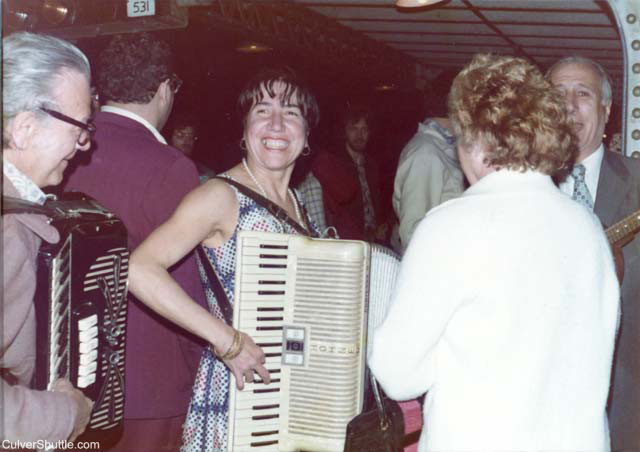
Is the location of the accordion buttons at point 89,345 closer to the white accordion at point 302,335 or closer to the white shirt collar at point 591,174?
the white accordion at point 302,335

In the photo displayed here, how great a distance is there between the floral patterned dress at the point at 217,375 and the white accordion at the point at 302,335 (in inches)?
6.7

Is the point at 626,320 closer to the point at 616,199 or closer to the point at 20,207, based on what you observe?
the point at 616,199

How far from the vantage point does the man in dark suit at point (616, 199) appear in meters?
3.21

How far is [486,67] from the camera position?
6.57 feet

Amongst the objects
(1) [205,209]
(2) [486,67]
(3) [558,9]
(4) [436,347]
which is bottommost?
(4) [436,347]

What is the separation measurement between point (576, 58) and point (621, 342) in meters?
1.30

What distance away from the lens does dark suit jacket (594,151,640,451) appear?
10.5 ft

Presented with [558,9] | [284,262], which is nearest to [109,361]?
[284,262]

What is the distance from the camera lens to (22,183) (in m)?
1.93

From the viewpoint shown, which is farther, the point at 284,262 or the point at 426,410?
the point at 284,262

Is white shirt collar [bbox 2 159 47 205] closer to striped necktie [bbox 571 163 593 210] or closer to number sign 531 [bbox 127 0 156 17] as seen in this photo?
number sign 531 [bbox 127 0 156 17]

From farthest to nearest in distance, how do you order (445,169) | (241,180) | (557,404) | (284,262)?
(445,169) → (241,180) → (284,262) → (557,404)

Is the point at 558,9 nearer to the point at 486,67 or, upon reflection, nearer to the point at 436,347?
the point at 486,67

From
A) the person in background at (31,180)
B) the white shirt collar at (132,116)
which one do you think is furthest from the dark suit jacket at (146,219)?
the person in background at (31,180)
